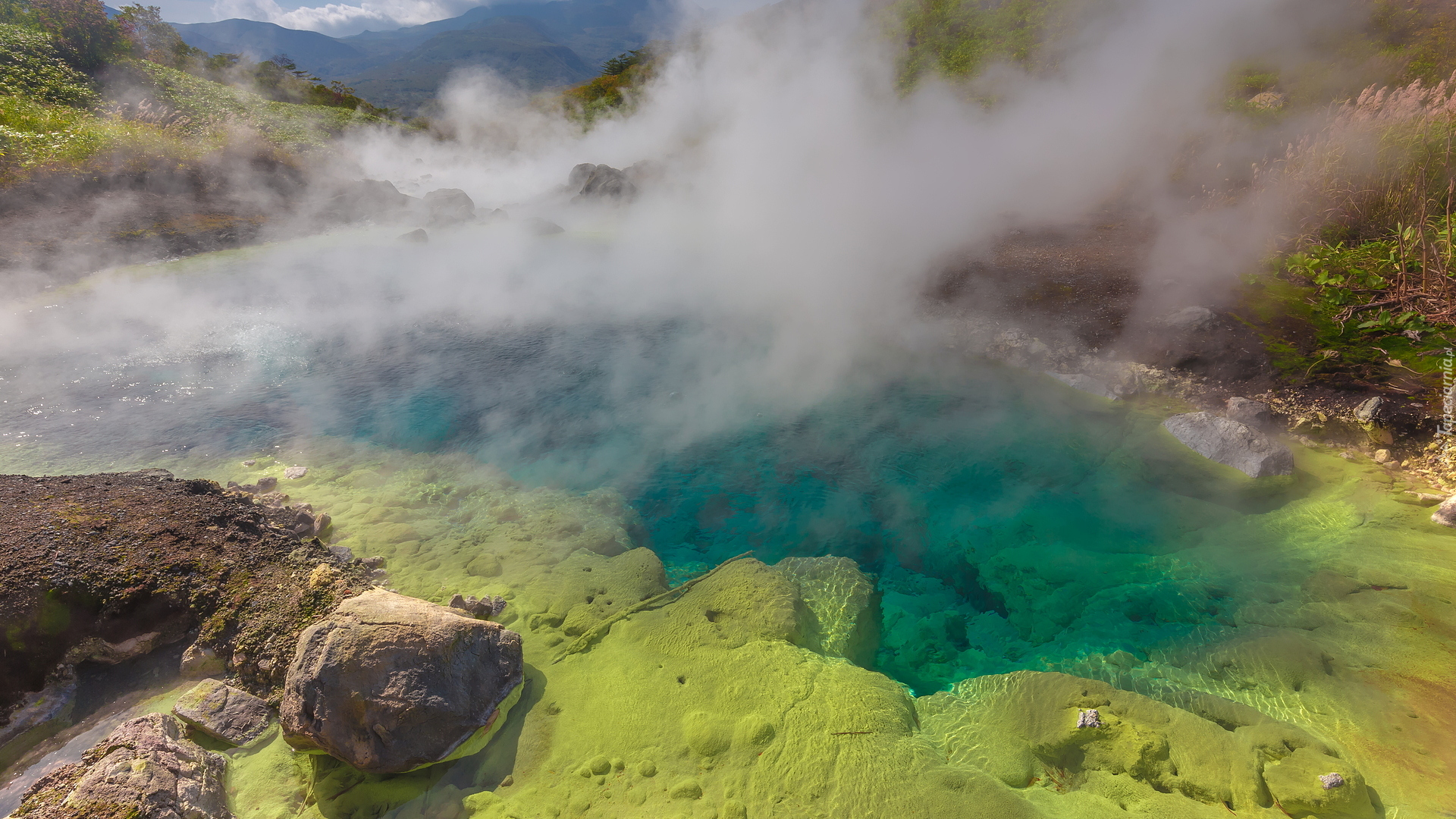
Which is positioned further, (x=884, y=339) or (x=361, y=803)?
(x=884, y=339)

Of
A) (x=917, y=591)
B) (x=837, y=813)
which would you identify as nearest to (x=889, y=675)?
(x=917, y=591)

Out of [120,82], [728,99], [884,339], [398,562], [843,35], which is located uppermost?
[843,35]

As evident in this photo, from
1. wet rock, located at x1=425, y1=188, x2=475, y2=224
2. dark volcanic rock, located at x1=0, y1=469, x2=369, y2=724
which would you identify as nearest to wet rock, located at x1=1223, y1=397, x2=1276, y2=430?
dark volcanic rock, located at x1=0, y1=469, x2=369, y2=724

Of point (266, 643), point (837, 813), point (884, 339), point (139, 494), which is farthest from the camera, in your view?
point (884, 339)

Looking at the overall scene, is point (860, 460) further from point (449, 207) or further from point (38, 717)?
point (449, 207)

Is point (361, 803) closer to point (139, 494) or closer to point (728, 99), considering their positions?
point (139, 494)

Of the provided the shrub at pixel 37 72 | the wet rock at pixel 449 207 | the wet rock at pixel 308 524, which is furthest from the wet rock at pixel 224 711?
the shrub at pixel 37 72

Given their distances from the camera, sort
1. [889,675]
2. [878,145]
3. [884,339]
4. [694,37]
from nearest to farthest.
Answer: [889,675] < [884,339] < [878,145] < [694,37]
